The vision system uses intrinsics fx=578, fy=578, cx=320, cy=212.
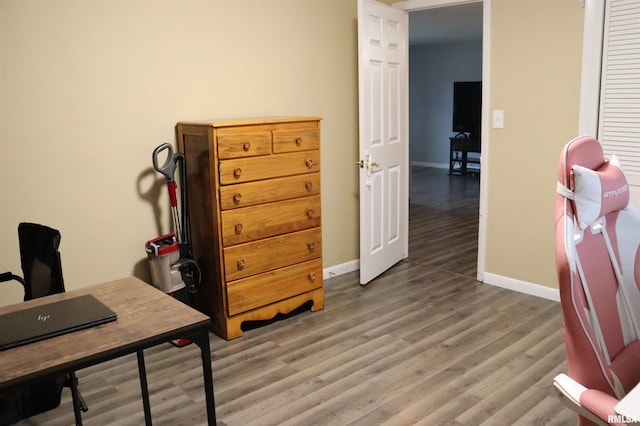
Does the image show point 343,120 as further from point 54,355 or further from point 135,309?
point 54,355

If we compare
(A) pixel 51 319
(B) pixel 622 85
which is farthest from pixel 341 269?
(A) pixel 51 319

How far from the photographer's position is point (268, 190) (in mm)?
3445

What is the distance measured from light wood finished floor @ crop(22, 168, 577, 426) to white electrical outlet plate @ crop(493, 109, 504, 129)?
1.16m

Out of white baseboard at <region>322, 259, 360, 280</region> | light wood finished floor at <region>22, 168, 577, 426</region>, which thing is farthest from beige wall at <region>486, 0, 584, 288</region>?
white baseboard at <region>322, 259, 360, 280</region>

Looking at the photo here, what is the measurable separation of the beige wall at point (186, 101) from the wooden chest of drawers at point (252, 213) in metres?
0.32

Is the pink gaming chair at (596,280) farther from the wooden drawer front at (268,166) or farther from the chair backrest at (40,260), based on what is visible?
the wooden drawer front at (268,166)

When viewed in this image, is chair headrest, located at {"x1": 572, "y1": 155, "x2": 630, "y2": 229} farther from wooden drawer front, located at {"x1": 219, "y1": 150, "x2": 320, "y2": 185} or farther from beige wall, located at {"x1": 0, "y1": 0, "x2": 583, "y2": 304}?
beige wall, located at {"x1": 0, "y1": 0, "x2": 583, "y2": 304}

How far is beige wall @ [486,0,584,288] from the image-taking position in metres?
3.64

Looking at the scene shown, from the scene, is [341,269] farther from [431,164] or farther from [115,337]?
[431,164]

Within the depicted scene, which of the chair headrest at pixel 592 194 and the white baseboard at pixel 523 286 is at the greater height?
the chair headrest at pixel 592 194

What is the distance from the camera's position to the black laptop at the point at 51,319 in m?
1.65

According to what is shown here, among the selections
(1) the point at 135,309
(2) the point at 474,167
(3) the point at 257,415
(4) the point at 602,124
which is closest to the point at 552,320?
(4) the point at 602,124

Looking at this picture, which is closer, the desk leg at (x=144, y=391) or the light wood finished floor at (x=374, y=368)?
the desk leg at (x=144, y=391)

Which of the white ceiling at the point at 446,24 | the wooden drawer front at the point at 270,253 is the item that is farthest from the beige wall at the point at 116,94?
the white ceiling at the point at 446,24
